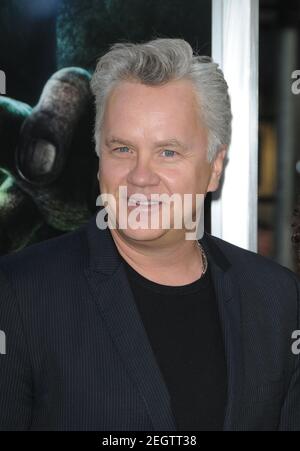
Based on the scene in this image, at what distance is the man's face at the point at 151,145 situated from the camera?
1888 millimetres

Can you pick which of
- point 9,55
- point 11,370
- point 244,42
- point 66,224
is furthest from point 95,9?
point 11,370

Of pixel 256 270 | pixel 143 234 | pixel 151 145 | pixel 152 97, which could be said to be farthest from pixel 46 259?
pixel 256 270

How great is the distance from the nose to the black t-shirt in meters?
0.29

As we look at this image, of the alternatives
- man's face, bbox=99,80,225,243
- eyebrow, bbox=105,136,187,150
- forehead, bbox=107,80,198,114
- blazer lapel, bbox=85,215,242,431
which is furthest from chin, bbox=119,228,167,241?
forehead, bbox=107,80,198,114

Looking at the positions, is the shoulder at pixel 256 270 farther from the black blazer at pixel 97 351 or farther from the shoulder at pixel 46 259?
the shoulder at pixel 46 259

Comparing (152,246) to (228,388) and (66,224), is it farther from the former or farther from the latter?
(66,224)

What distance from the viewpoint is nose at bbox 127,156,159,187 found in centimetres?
186

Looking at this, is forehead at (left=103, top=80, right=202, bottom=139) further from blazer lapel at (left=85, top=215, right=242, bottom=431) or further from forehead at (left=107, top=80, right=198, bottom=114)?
blazer lapel at (left=85, top=215, right=242, bottom=431)

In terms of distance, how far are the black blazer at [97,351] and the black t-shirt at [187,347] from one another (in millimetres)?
39

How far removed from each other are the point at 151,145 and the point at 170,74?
0.79ft

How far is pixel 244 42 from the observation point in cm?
276

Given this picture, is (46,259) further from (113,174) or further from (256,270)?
(256,270)

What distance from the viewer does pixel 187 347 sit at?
6.31 feet

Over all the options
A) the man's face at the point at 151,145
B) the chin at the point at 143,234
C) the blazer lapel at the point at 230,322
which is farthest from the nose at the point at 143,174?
the blazer lapel at the point at 230,322
